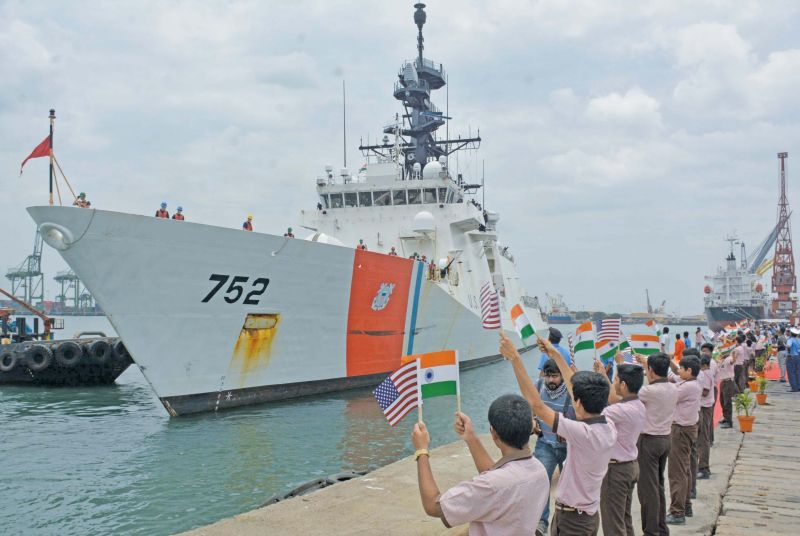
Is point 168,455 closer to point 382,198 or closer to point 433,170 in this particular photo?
point 382,198

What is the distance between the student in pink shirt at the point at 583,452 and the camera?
269cm

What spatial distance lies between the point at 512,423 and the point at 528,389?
64 cm

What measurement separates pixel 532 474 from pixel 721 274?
63.8 meters

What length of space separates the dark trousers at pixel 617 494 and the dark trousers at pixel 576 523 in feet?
1.82

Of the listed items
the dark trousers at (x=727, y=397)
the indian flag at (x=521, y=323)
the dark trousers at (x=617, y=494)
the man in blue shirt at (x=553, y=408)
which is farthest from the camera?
the dark trousers at (x=727, y=397)

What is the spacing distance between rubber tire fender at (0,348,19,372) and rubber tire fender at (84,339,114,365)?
5.82 ft

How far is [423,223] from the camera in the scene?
59.3ft

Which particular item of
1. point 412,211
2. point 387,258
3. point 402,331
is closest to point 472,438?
point 387,258

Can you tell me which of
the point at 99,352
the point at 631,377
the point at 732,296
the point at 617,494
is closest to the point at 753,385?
the point at 631,377

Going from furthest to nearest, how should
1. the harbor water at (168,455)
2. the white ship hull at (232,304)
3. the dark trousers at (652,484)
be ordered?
the white ship hull at (232,304) → the harbor water at (168,455) → the dark trousers at (652,484)

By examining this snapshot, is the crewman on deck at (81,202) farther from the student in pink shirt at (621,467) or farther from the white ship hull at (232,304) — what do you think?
the student in pink shirt at (621,467)

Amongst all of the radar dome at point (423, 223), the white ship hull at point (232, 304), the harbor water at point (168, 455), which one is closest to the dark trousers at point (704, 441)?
the harbor water at point (168, 455)

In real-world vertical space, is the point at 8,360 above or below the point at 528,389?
below

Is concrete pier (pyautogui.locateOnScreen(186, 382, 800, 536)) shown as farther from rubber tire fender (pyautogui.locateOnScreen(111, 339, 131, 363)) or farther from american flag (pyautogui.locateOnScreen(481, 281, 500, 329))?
rubber tire fender (pyautogui.locateOnScreen(111, 339, 131, 363))
